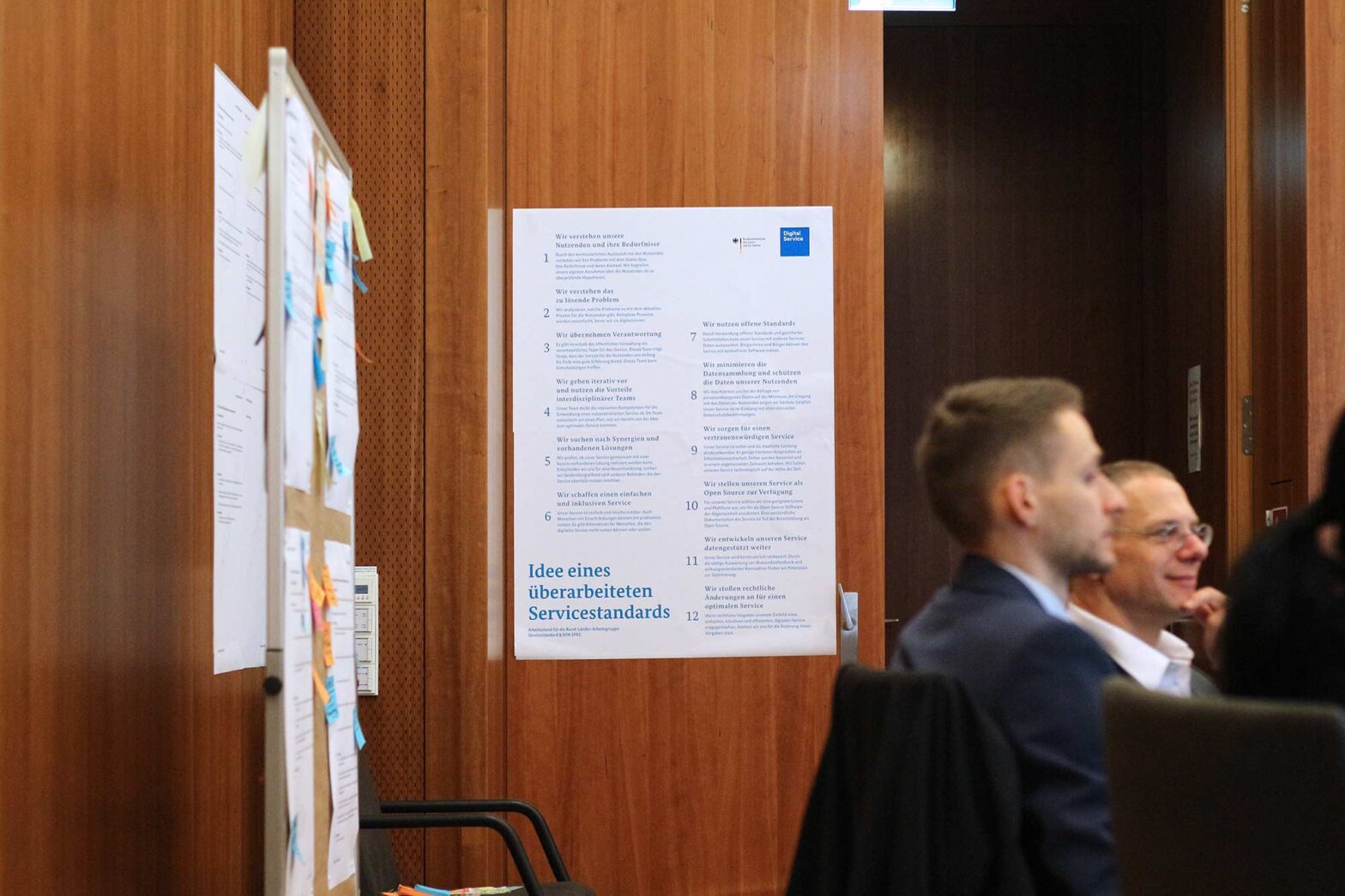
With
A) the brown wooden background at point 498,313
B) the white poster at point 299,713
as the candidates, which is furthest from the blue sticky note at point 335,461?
the brown wooden background at point 498,313

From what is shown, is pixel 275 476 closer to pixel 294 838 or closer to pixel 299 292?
pixel 299 292

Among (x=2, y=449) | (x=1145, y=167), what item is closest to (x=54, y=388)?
(x=2, y=449)

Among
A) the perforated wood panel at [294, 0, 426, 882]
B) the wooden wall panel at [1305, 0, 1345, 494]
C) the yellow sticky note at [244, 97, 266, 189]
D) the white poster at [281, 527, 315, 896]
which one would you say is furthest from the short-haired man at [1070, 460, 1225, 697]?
the perforated wood panel at [294, 0, 426, 882]

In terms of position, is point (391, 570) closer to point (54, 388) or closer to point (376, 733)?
point (376, 733)

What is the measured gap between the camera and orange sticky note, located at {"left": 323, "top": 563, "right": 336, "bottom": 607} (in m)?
2.64

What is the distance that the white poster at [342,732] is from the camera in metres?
2.64

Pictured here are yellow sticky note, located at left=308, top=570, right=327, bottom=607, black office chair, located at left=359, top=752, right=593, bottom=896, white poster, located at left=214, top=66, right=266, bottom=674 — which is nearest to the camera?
yellow sticky note, located at left=308, top=570, right=327, bottom=607

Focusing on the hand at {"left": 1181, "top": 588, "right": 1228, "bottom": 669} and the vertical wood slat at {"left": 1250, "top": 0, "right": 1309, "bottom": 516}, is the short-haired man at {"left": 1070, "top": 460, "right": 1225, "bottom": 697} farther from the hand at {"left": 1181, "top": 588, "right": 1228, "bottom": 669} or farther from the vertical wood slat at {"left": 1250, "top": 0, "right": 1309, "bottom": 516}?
the vertical wood slat at {"left": 1250, "top": 0, "right": 1309, "bottom": 516}

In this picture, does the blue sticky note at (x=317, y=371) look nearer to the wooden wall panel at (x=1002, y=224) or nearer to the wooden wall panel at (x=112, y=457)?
the wooden wall panel at (x=112, y=457)

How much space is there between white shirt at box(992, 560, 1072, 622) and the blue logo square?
2131 millimetres

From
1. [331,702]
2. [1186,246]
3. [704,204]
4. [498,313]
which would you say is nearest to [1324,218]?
[1186,246]

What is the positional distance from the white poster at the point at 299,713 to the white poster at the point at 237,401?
2.04ft

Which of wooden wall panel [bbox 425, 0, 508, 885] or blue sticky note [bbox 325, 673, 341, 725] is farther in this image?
wooden wall panel [bbox 425, 0, 508, 885]

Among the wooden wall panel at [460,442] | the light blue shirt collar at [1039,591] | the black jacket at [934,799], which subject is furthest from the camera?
the wooden wall panel at [460,442]
